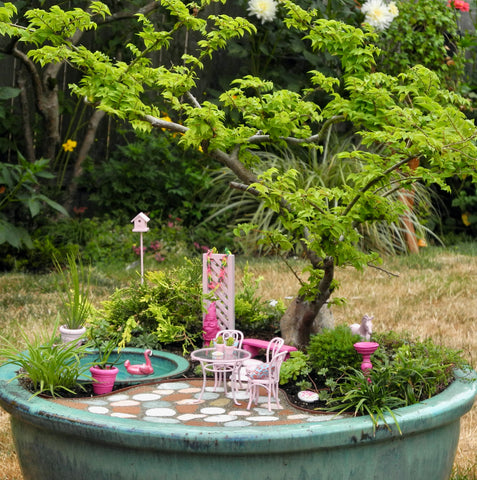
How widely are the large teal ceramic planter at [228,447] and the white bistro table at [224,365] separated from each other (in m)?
0.57

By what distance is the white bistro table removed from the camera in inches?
105

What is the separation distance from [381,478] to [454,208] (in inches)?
259

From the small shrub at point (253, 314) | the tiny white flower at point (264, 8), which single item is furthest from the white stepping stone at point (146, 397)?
the tiny white flower at point (264, 8)

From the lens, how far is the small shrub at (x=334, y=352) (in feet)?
9.11

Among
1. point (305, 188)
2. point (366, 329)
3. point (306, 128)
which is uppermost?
point (306, 128)

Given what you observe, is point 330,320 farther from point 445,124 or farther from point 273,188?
point 445,124

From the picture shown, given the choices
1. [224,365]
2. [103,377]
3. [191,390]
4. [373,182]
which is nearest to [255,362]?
[224,365]

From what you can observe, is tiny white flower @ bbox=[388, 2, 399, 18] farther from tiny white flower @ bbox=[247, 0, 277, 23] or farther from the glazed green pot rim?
the glazed green pot rim

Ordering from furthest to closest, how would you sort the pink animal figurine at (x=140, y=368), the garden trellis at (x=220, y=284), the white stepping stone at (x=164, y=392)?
the garden trellis at (x=220, y=284), the pink animal figurine at (x=140, y=368), the white stepping stone at (x=164, y=392)

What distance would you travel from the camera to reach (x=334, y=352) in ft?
9.16

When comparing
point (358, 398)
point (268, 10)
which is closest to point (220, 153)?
point (358, 398)

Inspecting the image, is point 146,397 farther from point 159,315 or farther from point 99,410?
point 159,315

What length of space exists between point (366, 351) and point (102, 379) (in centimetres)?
99

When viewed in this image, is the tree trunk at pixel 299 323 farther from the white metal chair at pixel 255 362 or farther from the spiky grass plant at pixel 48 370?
the spiky grass plant at pixel 48 370
